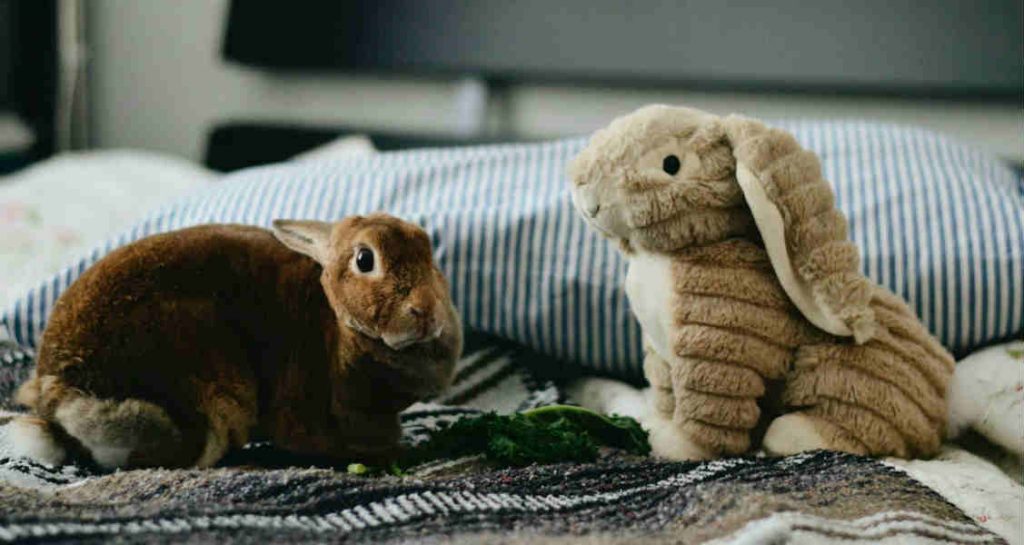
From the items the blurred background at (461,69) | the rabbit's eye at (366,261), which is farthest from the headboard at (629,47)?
the rabbit's eye at (366,261)

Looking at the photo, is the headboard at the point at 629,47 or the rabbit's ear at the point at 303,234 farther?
the headboard at the point at 629,47

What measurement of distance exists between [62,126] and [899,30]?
85.8 inches

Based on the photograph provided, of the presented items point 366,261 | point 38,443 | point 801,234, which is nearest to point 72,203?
point 38,443

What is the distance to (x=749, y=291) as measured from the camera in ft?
2.87

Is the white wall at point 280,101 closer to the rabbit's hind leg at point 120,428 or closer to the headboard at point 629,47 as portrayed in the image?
the headboard at point 629,47

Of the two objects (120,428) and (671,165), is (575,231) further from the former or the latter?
(120,428)

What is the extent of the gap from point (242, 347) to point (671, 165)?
16.6 inches

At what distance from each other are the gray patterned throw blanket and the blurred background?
3.34 feet

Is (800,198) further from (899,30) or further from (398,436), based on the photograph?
(899,30)

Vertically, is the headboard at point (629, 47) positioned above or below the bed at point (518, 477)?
above

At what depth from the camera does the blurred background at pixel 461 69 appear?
5.28ft

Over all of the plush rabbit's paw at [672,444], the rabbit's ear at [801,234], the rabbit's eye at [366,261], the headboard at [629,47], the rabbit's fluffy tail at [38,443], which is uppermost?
the headboard at [629,47]

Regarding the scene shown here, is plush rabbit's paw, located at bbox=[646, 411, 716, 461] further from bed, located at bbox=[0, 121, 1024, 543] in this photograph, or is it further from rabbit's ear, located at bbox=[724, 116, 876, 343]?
rabbit's ear, located at bbox=[724, 116, 876, 343]

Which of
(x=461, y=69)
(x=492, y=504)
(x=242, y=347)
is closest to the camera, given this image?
(x=492, y=504)
